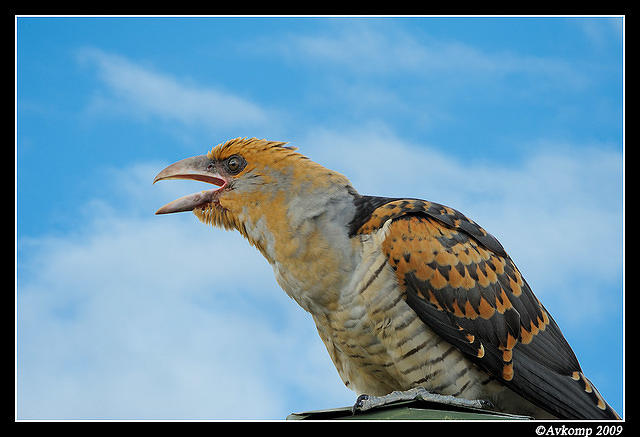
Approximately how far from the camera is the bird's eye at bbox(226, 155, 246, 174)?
554 cm

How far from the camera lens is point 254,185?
17.7ft

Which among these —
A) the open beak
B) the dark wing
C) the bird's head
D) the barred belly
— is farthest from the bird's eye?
the barred belly

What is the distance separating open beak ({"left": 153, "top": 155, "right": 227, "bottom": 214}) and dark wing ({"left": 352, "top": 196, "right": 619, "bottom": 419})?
4.19ft

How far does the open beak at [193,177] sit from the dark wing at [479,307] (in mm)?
1278

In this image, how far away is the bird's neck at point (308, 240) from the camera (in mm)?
5008

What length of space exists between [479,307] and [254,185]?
199 centimetres

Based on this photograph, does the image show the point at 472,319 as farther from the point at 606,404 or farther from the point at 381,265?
the point at 606,404

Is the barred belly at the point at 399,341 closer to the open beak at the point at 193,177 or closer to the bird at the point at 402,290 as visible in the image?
the bird at the point at 402,290

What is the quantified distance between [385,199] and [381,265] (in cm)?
76

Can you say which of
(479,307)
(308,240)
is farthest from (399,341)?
(308,240)

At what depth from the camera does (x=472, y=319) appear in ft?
15.9

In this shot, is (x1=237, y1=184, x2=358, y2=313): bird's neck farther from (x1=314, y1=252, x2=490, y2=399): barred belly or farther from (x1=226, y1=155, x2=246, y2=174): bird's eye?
(x1=226, y1=155, x2=246, y2=174): bird's eye

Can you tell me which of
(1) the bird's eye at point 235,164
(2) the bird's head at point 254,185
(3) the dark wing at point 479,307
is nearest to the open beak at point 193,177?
(2) the bird's head at point 254,185

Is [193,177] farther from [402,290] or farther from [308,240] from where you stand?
[402,290]
